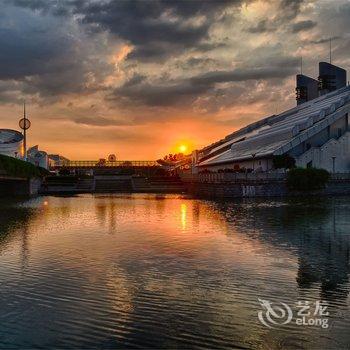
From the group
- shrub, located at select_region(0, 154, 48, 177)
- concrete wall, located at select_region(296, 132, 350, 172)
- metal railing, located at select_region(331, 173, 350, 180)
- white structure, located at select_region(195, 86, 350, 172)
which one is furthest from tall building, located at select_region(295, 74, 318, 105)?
shrub, located at select_region(0, 154, 48, 177)

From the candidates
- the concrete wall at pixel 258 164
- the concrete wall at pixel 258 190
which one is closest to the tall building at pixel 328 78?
the concrete wall at pixel 258 164

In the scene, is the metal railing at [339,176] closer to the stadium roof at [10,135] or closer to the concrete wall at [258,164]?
the concrete wall at [258,164]

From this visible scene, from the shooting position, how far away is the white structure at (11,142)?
13988 cm

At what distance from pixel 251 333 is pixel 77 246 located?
13.1m

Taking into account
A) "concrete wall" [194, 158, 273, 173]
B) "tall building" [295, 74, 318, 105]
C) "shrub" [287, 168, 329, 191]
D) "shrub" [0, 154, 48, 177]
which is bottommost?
"shrub" [287, 168, 329, 191]

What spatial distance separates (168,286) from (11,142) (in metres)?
138

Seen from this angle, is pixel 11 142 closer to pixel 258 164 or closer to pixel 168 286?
pixel 258 164

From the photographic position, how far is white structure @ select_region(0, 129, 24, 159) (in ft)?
459

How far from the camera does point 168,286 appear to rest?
46.3 ft

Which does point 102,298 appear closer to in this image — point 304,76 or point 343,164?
point 343,164

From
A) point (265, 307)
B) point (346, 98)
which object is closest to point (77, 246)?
point (265, 307)

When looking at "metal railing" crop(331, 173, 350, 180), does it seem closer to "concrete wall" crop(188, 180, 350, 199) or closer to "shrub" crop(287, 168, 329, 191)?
"concrete wall" crop(188, 180, 350, 199)

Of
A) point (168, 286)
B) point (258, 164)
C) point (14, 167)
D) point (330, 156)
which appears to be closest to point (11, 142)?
point (258, 164)

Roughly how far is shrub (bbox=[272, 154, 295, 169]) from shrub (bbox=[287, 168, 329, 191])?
11.4 m
